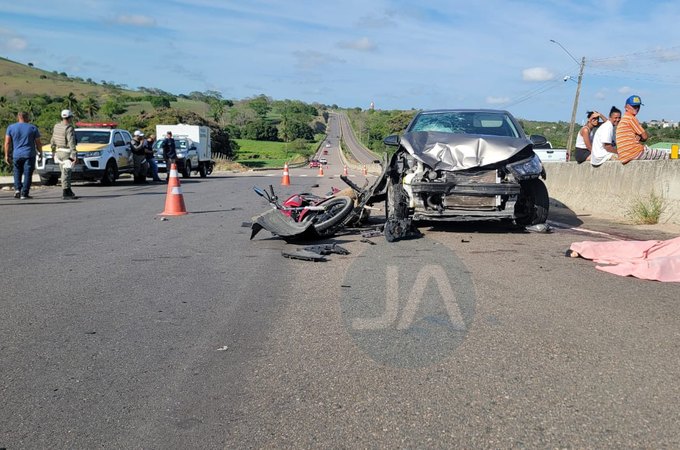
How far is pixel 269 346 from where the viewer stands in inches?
155

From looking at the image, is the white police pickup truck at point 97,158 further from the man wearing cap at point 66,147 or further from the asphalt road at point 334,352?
the asphalt road at point 334,352

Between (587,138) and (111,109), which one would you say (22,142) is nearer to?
(587,138)

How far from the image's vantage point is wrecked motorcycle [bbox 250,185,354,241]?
25.7ft

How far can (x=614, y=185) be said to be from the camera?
1103cm

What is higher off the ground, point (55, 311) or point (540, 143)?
point (540, 143)

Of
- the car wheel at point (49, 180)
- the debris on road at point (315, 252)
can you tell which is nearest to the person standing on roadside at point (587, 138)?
the debris on road at point (315, 252)

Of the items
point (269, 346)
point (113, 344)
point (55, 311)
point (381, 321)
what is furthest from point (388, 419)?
point (55, 311)

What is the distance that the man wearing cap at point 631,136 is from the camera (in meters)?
10.9

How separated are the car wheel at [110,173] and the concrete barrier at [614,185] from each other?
13.5 metres

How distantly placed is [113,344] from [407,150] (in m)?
5.53

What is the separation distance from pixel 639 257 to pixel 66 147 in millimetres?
12141

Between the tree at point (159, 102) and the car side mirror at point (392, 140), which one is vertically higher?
the tree at point (159, 102)

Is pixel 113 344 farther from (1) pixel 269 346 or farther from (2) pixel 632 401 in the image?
(2) pixel 632 401

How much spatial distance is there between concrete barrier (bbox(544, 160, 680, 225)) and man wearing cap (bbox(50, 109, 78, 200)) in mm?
10812
